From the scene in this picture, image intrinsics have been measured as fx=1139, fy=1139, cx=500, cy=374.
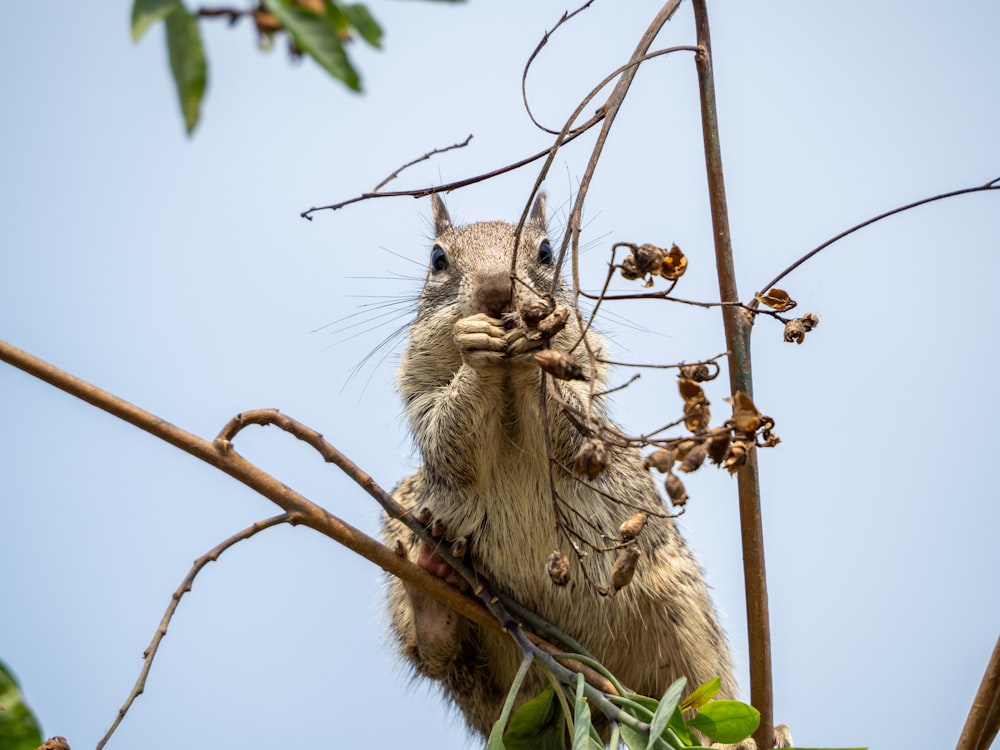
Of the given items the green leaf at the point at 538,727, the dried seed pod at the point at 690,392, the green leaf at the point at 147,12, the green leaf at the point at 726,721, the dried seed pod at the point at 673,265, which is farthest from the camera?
the green leaf at the point at 538,727

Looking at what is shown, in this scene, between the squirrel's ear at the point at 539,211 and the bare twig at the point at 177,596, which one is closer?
the bare twig at the point at 177,596

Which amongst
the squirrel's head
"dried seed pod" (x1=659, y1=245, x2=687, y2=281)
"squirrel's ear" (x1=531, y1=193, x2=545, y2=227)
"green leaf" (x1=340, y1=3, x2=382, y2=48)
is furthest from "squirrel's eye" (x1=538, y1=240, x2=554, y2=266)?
"green leaf" (x1=340, y1=3, x2=382, y2=48)

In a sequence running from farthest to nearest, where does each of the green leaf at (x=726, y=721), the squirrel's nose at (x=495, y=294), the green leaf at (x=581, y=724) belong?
the squirrel's nose at (x=495, y=294), the green leaf at (x=726, y=721), the green leaf at (x=581, y=724)

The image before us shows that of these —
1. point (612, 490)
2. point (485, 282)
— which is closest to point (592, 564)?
point (612, 490)

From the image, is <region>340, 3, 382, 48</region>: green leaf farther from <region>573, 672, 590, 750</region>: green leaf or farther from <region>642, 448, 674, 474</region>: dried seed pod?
<region>573, 672, 590, 750</region>: green leaf

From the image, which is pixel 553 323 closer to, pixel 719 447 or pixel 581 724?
pixel 719 447

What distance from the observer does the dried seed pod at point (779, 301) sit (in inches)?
117

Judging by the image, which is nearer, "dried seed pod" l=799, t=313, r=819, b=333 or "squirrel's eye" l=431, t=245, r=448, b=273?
"dried seed pod" l=799, t=313, r=819, b=333

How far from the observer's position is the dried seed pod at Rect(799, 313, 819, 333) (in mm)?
3009

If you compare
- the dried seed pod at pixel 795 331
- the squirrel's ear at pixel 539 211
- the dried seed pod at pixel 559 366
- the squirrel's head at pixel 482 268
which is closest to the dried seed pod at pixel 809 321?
the dried seed pod at pixel 795 331

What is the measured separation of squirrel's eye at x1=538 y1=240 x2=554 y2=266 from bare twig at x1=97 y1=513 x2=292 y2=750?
95.5 inches

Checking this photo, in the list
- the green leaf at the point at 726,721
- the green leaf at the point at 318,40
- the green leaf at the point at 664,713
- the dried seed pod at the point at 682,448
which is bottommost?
the green leaf at the point at 664,713

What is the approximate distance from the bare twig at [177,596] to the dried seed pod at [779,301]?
57.5 inches

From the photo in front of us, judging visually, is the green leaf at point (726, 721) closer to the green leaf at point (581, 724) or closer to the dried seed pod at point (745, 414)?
the green leaf at point (581, 724)
